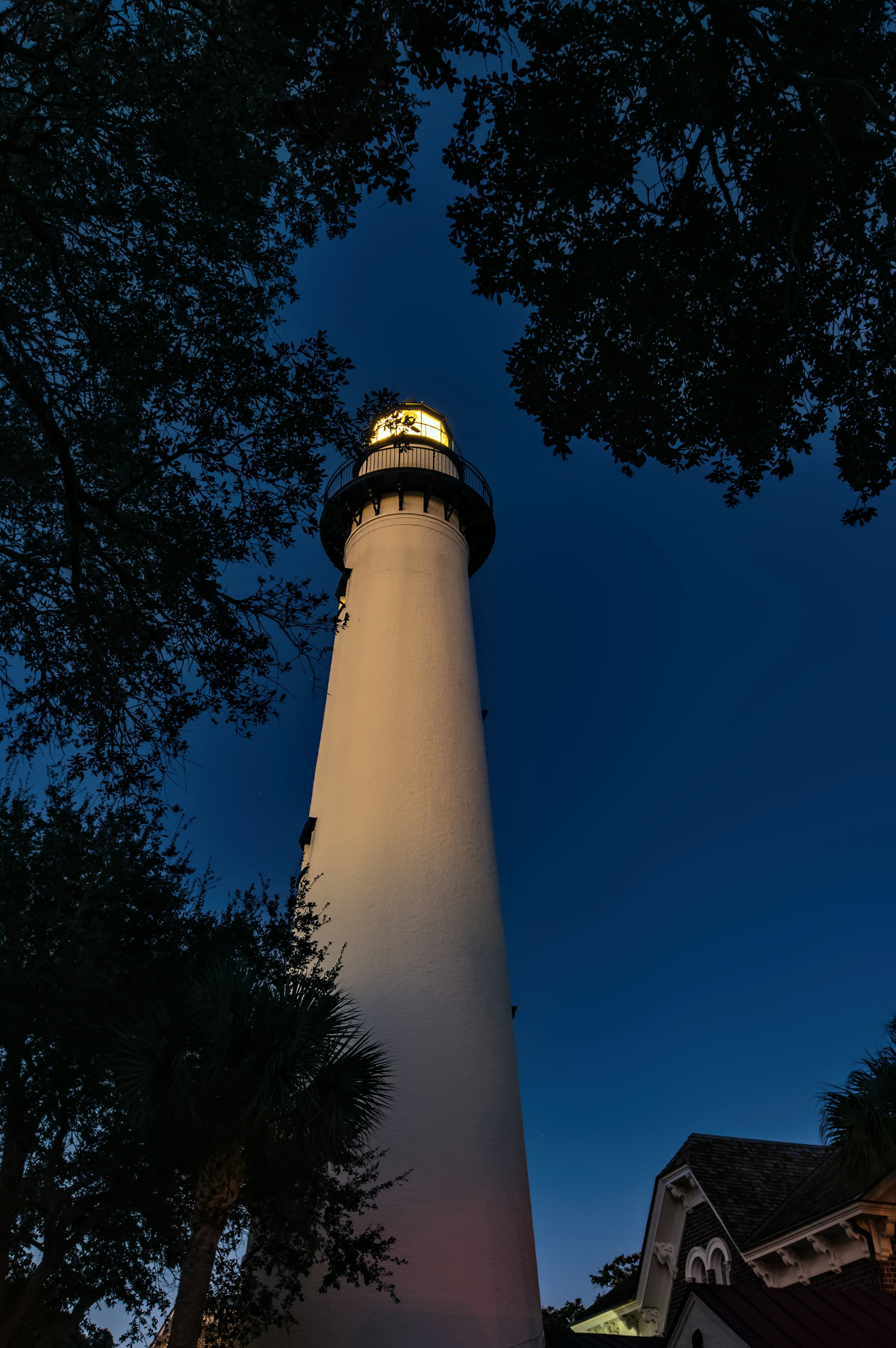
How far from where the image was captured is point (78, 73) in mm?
8867

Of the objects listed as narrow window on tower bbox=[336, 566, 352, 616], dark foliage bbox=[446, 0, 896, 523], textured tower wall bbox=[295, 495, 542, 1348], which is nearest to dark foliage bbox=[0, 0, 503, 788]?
dark foliage bbox=[446, 0, 896, 523]

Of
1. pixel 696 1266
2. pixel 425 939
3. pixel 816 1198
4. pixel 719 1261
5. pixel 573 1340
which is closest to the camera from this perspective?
pixel 816 1198

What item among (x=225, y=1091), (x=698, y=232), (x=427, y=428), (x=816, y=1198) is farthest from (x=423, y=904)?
(x=427, y=428)

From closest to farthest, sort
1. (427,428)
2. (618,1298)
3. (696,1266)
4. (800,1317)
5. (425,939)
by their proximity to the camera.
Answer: (800,1317) → (425,939) → (696,1266) → (618,1298) → (427,428)

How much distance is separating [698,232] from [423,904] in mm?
11759

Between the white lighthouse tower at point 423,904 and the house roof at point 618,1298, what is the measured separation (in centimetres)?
764

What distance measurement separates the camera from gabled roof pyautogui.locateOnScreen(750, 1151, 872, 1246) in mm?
14195

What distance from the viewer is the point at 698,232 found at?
357 inches

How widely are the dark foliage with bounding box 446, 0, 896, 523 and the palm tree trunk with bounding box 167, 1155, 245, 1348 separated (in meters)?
8.44

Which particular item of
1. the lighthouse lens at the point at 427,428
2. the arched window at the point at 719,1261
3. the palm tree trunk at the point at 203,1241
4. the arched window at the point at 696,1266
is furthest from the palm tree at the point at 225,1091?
the lighthouse lens at the point at 427,428

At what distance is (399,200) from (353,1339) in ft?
45.9

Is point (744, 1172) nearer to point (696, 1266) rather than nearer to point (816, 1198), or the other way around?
point (696, 1266)

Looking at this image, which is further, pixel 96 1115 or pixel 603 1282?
pixel 603 1282

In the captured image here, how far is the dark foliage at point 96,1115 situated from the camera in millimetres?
10125
